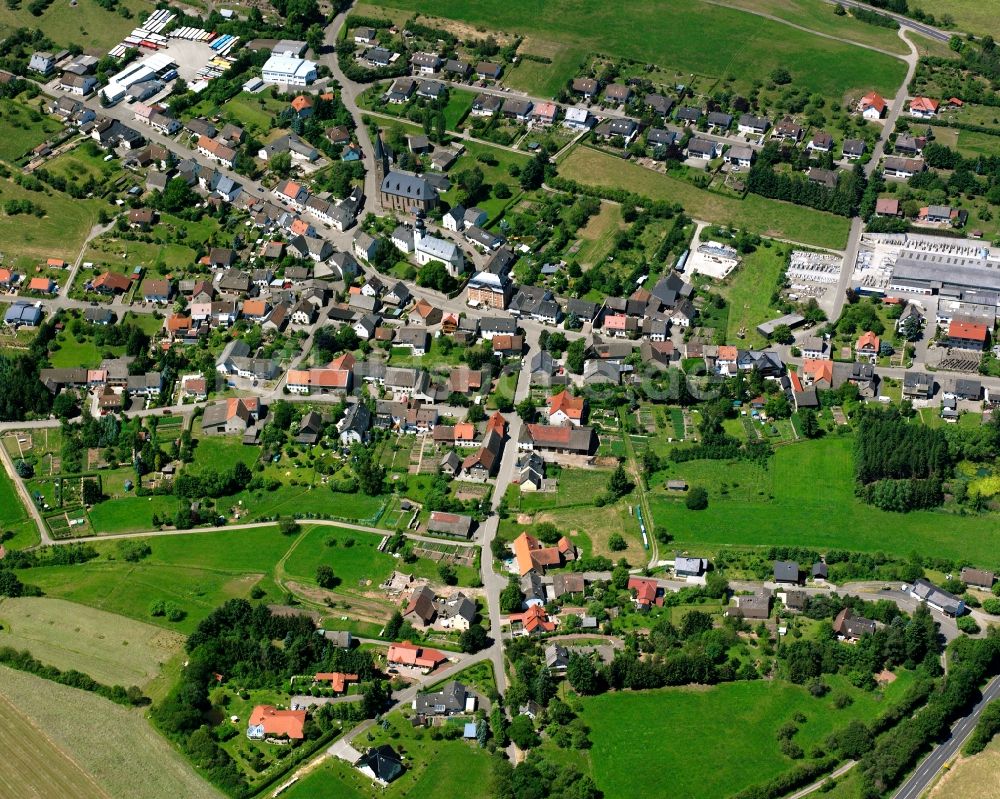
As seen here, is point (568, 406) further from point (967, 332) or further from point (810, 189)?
point (810, 189)

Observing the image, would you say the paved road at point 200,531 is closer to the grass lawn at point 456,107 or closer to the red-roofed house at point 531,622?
the red-roofed house at point 531,622

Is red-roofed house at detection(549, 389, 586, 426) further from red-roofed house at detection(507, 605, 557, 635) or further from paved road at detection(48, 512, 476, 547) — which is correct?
red-roofed house at detection(507, 605, 557, 635)

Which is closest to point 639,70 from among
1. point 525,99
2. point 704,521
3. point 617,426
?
point 525,99

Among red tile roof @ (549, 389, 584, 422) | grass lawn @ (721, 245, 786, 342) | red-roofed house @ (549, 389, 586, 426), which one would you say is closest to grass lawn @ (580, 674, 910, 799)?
red-roofed house @ (549, 389, 586, 426)

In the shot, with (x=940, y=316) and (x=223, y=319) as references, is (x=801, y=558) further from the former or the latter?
(x=223, y=319)

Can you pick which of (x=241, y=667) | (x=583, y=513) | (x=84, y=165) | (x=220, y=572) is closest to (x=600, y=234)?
(x=583, y=513)
